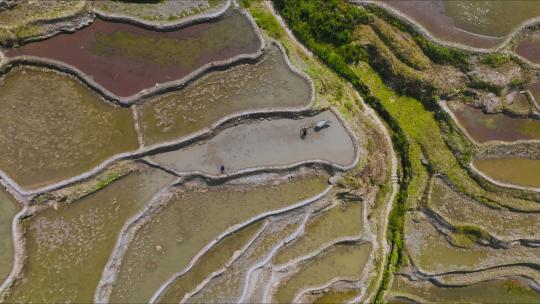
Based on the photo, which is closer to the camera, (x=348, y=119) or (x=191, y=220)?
(x=191, y=220)

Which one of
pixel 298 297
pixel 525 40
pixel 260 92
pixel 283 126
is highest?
pixel 525 40

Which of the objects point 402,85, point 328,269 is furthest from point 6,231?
point 402,85

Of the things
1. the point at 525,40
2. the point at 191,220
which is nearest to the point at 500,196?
the point at 525,40

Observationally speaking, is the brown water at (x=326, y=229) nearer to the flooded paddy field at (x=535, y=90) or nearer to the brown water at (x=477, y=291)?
the brown water at (x=477, y=291)

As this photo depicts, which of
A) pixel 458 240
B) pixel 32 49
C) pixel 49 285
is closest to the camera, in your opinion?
pixel 49 285

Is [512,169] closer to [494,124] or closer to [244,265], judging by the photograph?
[494,124]

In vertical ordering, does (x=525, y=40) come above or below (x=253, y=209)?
above

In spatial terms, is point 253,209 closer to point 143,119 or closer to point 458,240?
point 143,119
